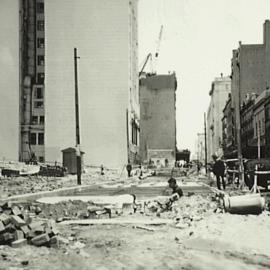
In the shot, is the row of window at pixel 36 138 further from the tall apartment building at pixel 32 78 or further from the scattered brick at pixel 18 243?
the scattered brick at pixel 18 243

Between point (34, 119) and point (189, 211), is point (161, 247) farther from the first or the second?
point (34, 119)

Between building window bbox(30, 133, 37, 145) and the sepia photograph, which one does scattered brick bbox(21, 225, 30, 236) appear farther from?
building window bbox(30, 133, 37, 145)

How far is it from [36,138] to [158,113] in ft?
193

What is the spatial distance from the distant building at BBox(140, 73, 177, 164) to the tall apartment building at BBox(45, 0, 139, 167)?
52.9 meters

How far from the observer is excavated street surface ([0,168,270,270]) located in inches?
267

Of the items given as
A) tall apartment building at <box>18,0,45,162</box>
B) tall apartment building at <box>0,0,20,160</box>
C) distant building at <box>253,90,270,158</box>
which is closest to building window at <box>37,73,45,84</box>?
tall apartment building at <box>18,0,45,162</box>

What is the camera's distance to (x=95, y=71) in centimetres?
7531

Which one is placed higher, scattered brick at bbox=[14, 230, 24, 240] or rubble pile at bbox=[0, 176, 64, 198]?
scattered brick at bbox=[14, 230, 24, 240]

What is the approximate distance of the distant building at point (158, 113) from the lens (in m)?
130

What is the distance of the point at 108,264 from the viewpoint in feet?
22.3

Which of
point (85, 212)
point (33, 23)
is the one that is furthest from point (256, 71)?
point (85, 212)

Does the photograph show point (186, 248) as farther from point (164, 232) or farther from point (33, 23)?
point (33, 23)

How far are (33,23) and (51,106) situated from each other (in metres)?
13.9

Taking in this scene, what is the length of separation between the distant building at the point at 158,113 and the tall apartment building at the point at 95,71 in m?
52.9
